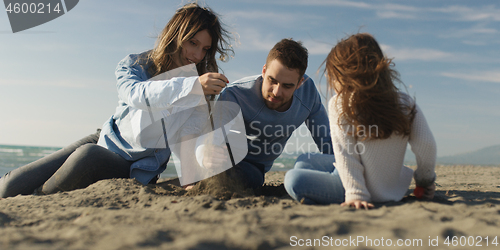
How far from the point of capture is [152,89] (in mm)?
2488

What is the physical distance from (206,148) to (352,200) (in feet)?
4.45

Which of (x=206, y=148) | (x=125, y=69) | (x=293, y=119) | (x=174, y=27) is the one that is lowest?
(x=206, y=148)

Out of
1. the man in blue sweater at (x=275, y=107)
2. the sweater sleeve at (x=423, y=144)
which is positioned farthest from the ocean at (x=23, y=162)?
the sweater sleeve at (x=423, y=144)

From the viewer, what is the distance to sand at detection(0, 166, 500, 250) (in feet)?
4.36

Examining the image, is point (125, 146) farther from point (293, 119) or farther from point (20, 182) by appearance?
point (293, 119)

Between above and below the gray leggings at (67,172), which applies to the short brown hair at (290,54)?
above

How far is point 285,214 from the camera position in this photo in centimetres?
171

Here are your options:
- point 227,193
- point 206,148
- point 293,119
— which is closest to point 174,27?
point 206,148

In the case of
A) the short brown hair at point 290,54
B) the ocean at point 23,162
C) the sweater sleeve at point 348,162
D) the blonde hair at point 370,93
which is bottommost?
the ocean at point 23,162

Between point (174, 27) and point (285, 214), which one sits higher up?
point (174, 27)

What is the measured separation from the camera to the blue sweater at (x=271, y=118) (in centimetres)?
308

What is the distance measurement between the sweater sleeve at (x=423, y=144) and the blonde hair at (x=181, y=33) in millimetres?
2080

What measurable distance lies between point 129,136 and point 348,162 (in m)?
2.15

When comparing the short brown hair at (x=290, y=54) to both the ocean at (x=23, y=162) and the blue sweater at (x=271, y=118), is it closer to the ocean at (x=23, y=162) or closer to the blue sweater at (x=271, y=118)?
the blue sweater at (x=271, y=118)
